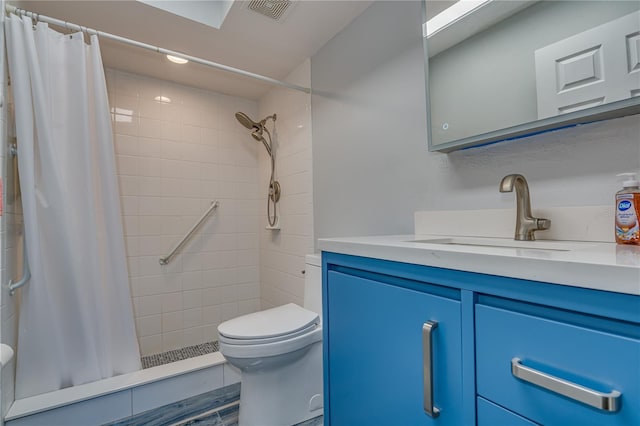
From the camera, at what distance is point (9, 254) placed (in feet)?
4.32

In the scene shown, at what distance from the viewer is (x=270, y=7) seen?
5.17 ft

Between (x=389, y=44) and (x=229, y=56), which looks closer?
(x=389, y=44)

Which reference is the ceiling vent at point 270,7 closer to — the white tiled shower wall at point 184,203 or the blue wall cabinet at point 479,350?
the white tiled shower wall at point 184,203

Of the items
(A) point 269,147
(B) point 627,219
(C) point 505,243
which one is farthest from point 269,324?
(A) point 269,147

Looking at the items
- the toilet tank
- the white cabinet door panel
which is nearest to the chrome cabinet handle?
the white cabinet door panel

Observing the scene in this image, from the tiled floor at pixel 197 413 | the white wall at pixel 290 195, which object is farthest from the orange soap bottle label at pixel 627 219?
the tiled floor at pixel 197 413

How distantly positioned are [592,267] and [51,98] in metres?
2.04

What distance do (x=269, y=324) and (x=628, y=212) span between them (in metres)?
1.27

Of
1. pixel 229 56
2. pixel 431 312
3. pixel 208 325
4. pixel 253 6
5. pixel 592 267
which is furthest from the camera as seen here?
pixel 208 325

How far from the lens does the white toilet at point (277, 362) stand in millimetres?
1276

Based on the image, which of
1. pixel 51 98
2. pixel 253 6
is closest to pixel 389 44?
pixel 253 6

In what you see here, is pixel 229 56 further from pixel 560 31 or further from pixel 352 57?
pixel 560 31

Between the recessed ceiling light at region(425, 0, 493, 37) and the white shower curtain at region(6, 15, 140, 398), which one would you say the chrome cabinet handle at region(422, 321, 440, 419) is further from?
the white shower curtain at region(6, 15, 140, 398)

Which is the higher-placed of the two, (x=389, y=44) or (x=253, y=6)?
(x=253, y=6)
